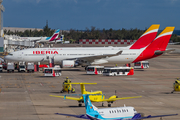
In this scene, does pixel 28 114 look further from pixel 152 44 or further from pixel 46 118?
pixel 152 44

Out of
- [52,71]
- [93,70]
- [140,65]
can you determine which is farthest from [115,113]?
[140,65]

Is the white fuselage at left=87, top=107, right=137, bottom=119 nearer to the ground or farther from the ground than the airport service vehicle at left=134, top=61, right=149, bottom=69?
nearer to the ground

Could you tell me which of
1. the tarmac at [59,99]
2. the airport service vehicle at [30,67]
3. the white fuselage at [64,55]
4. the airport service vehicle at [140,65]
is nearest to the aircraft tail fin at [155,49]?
the white fuselage at [64,55]

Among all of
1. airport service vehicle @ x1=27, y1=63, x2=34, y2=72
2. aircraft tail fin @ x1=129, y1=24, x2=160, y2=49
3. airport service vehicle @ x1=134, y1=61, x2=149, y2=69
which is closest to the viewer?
airport service vehicle @ x1=27, y1=63, x2=34, y2=72

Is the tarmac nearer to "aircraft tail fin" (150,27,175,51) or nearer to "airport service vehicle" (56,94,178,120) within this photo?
"airport service vehicle" (56,94,178,120)

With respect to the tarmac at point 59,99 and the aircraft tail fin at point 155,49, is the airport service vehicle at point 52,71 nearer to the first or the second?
the tarmac at point 59,99

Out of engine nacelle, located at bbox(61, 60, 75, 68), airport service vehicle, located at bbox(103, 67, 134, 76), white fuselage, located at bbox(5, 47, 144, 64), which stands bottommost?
airport service vehicle, located at bbox(103, 67, 134, 76)

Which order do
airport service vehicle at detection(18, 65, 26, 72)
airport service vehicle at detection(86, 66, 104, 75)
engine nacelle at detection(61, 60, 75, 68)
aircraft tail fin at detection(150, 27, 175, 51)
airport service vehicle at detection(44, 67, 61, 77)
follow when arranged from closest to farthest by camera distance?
airport service vehicle at detection(44, 67, 61, 77)
airport service vehicle at detection(86, 66, 104, 75)
airport service vehicle at detection(18, 65, 26, 72)
engine nacelle at detection(61, 60, 75, 68)
aircraft tail fin at detection(150, 27, 175, 51)

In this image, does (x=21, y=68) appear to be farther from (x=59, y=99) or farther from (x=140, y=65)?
(x=59, y=99)

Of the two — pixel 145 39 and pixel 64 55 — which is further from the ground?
pixel 145 39

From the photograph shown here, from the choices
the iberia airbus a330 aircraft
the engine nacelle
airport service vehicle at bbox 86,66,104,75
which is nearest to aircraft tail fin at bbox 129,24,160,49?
the iberia airbus a330 aircraft

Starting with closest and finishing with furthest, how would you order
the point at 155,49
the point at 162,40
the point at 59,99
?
1. the point at 59,99
2. the point at 155,49
3. the point at 162,40

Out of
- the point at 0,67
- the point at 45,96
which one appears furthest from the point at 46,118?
the point at 0,67

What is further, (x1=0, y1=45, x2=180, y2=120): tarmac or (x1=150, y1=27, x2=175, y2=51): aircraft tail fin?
(x1=150, y1=27, x2=175, y2=51): aircraft tail fin
